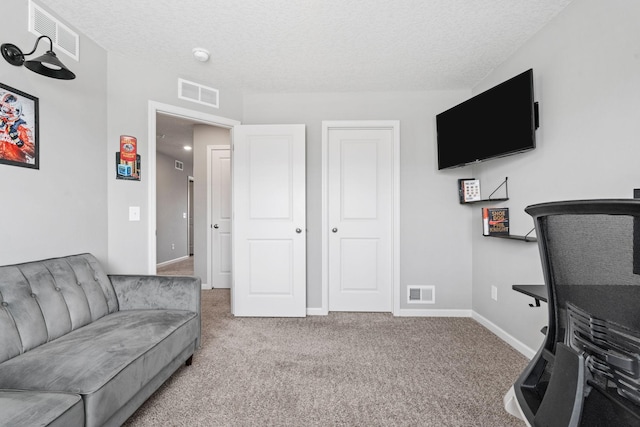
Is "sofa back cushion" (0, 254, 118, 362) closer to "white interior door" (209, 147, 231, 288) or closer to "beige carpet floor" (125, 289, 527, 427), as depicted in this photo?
"beige carpet floor" (125, 289, 527, 427)

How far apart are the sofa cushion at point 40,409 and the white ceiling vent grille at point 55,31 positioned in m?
2.14

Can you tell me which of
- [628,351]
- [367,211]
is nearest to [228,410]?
[628,351]

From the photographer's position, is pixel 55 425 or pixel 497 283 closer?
pixel 55 425

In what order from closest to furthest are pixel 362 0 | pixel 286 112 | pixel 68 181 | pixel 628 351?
pixel 628 351 → pixel 362 0 → pixel 68 181 → pixel 286 112

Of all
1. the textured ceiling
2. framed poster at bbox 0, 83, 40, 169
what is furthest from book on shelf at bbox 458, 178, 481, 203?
framed poster at bbox 0, 83, 40, 169

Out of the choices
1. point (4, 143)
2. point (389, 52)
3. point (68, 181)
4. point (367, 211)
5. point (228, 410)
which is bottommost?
point (228, 410)

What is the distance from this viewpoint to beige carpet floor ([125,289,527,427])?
1607 millimetres

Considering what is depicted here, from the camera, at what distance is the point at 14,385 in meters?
1.21

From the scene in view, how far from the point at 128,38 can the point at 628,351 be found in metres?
3.25

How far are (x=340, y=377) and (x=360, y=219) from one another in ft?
5.70

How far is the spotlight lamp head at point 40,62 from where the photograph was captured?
163cm

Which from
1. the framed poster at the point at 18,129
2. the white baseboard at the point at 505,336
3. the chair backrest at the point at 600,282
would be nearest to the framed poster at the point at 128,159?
the framed poster at the point at 18,129

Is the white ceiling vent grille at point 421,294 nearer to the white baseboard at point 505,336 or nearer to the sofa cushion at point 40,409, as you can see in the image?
the white baseboard at point 505,336

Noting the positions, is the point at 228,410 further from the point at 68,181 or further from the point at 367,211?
the point at 367,211
